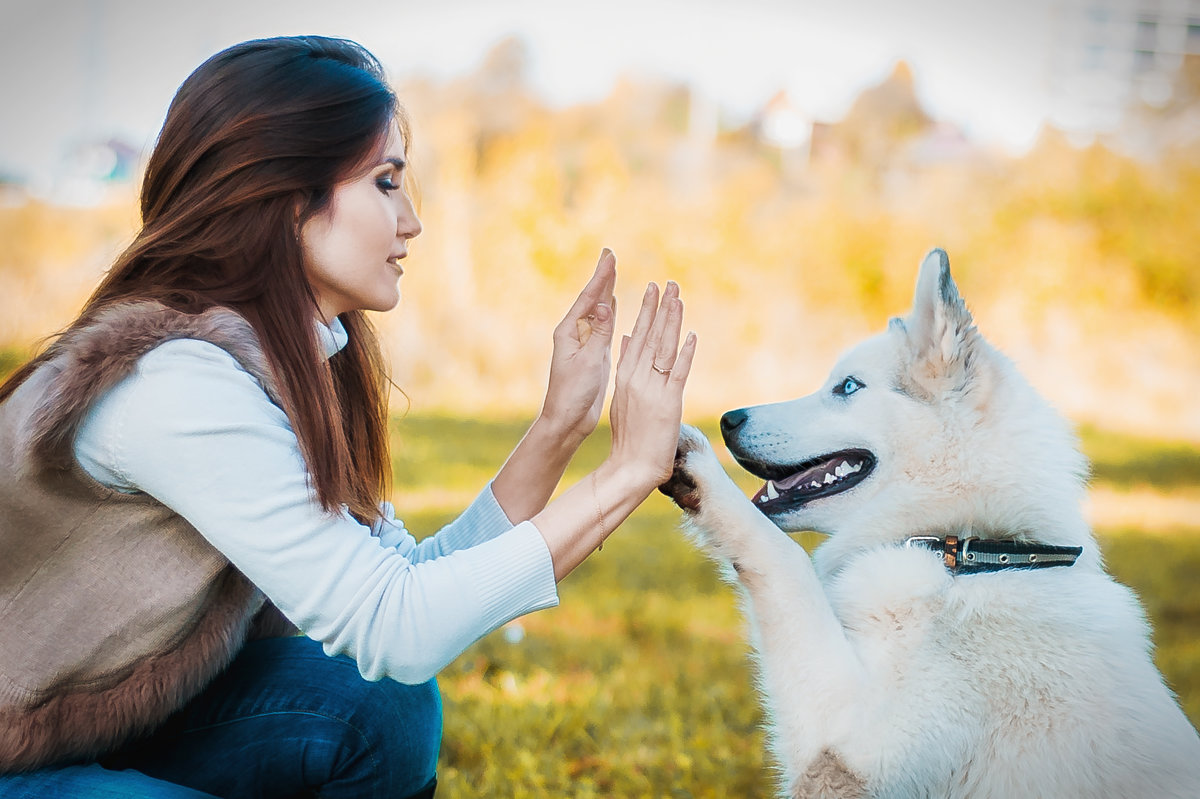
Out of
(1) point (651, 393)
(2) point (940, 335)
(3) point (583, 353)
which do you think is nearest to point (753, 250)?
(2) point (940, 335)

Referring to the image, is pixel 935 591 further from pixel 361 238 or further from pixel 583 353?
pixel 361 238

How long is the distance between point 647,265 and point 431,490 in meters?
6.02

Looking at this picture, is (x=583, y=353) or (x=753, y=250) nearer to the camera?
(x=583, y=353)

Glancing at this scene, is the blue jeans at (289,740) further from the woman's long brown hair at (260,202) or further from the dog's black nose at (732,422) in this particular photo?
the dog's black nose at (732,422)

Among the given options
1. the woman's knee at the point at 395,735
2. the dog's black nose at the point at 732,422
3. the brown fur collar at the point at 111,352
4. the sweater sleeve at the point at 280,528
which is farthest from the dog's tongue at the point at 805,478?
the brown fur collar at the point at 111,352

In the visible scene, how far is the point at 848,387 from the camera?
87.9 inches

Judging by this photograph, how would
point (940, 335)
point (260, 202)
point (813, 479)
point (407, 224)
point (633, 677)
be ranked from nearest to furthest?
1. point (260, 202)
2. point (407, 224)
3. point (940, 335)
4. point (813, 479)
5. point (633, 677)

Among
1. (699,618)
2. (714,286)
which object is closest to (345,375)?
(699,618)

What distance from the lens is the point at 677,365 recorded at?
175 centimetres

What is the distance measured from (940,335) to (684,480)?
62 centimetres

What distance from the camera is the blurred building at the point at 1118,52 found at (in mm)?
15992

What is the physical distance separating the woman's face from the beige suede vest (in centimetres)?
22

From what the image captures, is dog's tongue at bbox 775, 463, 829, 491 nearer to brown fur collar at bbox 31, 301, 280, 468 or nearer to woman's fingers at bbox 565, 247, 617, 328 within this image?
woman's fingers at bbox 565, 247, 617, 328

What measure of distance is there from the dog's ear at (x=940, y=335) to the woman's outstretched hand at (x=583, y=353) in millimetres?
645
